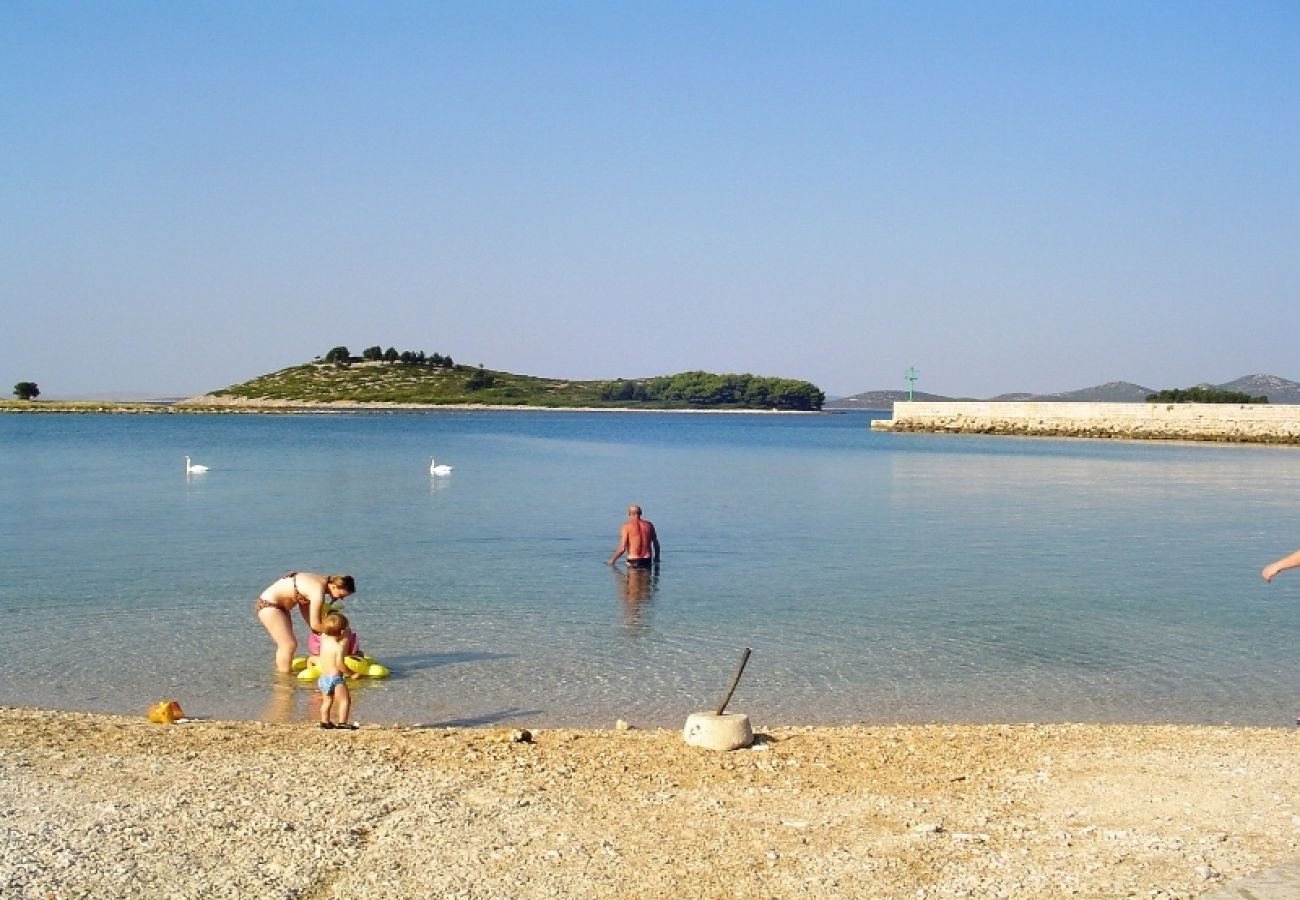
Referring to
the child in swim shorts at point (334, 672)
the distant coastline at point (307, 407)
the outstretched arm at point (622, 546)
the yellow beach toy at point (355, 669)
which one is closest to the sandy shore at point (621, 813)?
the child in swim shorts at point (334, 672)

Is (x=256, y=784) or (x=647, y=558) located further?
(x=647, y=558)

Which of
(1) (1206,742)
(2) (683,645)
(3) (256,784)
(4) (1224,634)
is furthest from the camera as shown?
(4) (1224,634)

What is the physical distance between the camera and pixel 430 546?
2200 centimetres

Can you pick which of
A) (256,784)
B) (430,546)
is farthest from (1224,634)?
(430,546)

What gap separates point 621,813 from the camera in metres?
6.95

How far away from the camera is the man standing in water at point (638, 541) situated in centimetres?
1850

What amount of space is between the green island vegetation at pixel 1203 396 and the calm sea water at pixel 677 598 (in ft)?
149

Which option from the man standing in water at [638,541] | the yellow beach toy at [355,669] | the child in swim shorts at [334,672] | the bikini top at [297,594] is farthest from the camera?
the man standing in water at [638,541]

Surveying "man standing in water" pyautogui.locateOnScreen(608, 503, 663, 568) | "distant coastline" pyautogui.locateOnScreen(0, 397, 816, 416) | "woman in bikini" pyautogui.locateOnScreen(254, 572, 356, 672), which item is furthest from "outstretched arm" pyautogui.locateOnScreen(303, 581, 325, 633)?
"distant coastline" pyautogui.locateOnScreen(0, 397, 816, 416)

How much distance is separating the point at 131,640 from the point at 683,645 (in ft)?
19.2

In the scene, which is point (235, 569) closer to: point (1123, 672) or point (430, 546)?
point (430, 546)

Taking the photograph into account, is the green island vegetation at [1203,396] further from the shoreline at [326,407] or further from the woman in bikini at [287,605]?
the shoreline at [326,407]

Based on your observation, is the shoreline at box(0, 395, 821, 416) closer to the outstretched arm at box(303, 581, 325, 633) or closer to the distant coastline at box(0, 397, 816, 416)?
the distant coastline at box(0, 397, 816, 416)

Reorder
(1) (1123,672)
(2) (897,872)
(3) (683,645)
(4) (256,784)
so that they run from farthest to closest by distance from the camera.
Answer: (3) (683,645)
(1) (1123,672)
(4) (256,784)
(2) (897,872)
